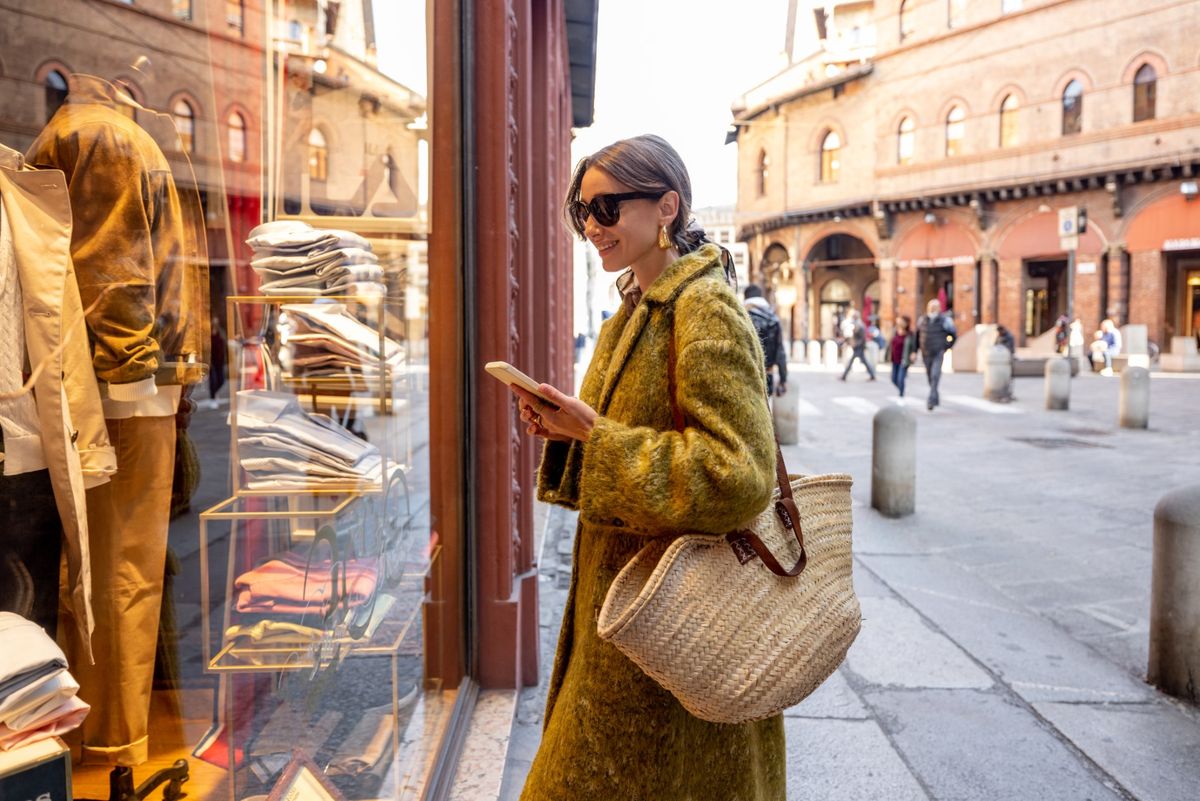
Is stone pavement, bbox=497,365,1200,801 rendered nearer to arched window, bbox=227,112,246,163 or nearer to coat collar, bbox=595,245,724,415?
coat collar, bbox=595,245,724,415

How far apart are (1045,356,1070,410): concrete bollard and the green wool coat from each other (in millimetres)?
15710

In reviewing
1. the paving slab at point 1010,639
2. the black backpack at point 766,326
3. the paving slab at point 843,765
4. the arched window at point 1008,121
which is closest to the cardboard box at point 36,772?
the paving slab at point 843,765

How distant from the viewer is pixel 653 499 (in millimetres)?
1616

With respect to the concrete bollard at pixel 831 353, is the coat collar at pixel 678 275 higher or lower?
higher

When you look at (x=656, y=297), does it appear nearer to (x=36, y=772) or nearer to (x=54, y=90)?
(x=54, y=90)

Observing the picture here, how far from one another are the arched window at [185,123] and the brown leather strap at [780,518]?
1058mm

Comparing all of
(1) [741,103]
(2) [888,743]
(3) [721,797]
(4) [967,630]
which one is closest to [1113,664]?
(4) [967,630]

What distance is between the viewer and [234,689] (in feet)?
7.63

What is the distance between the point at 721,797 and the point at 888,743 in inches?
77.3

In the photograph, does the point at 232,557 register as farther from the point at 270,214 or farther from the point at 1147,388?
the point at 1147,388

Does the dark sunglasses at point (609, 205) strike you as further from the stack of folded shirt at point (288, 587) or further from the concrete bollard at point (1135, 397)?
the concrete bollard at point (1135, 397)

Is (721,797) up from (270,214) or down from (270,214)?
down

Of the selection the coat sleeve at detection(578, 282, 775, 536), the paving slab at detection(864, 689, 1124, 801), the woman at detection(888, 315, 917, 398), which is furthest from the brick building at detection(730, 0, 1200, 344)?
the coat sleeve at detection(578, 282, 775, 536)

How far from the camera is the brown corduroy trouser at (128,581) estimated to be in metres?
1.83
